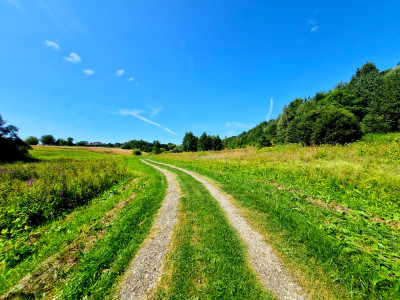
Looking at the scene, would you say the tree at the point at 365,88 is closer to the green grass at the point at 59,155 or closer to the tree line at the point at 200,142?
the tree line at the point at 200,142

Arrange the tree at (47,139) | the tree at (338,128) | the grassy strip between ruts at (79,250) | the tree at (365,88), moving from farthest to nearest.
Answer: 1. the tree at (47,139)
2. the tree at (365,88)
3. the tree at (338,128)
4. the grassy strip between ruts at (79,250)

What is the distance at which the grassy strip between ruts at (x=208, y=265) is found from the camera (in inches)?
103

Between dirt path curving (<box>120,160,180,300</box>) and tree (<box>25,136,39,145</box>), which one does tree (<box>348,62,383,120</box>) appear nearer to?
dirt path curving (<box>120,160,180,300</box>)

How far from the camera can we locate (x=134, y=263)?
340 cm

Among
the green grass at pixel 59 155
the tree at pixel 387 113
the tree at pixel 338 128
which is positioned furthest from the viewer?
the green grass at pixel 59 155

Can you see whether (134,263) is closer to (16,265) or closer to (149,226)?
(149,226)

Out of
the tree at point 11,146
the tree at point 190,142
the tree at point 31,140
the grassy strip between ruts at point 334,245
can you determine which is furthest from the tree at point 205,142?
the tree at point 31,140

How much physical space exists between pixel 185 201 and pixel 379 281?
21.0ft

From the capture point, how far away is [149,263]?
133 inches

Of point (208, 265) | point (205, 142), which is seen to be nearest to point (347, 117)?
point (208, 265)

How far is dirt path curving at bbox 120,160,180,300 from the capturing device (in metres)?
2.70

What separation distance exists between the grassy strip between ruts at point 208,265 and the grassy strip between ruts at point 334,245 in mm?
1171

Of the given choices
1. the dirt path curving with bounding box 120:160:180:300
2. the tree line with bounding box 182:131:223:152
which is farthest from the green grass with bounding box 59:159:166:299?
the tree line with bounding box 182:131:223:152

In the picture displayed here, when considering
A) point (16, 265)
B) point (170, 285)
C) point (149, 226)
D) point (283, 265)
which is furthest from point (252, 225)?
point (16, 265)
